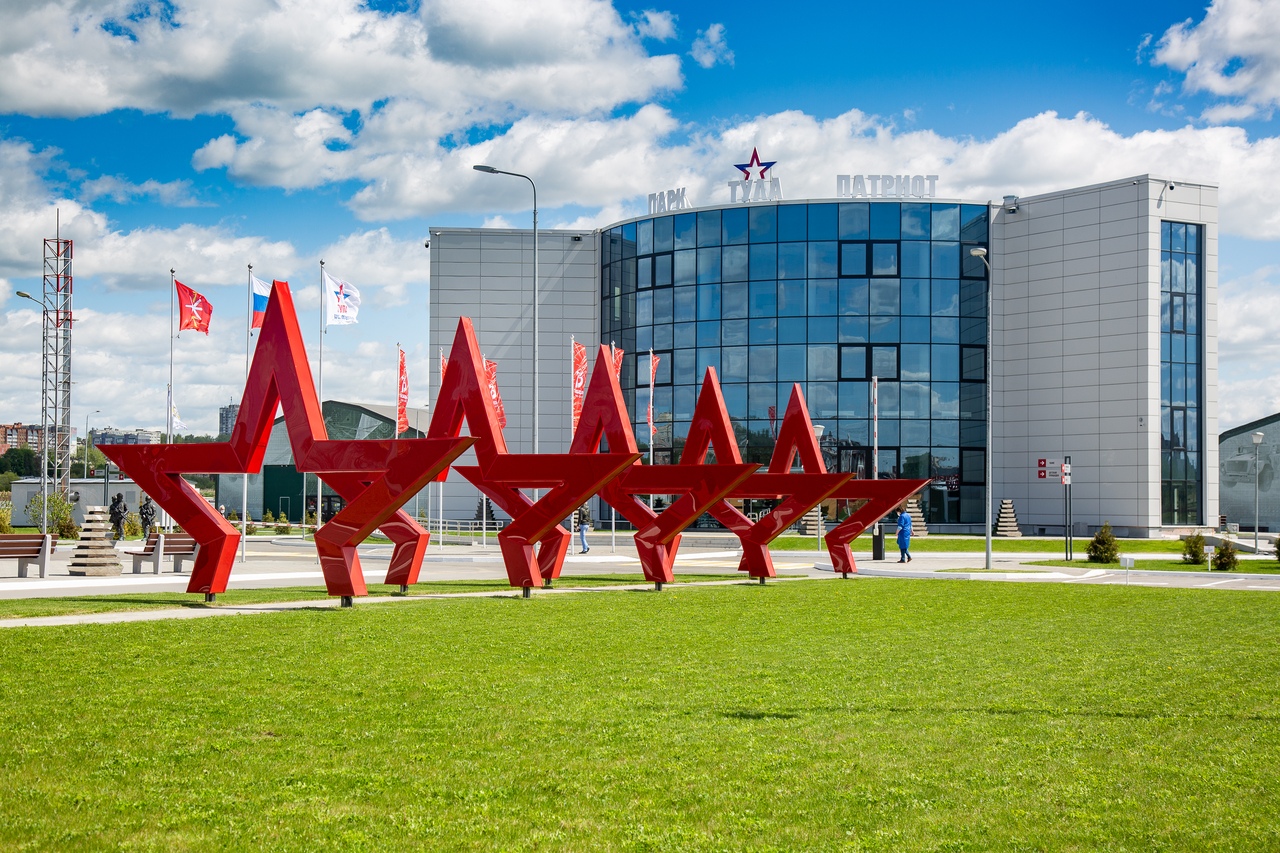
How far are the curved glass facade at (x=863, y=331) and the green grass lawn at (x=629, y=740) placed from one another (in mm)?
45658

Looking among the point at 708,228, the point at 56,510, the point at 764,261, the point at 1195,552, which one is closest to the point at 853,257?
the point at 764,261

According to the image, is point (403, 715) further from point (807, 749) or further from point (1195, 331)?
point (1195, 331)

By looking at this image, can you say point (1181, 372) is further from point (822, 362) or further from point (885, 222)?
point (822, 362)

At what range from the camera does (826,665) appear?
12.7 m

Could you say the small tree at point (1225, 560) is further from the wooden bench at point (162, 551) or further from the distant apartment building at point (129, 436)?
the distant apartment building at point (129, 436)

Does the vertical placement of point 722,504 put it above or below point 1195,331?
below

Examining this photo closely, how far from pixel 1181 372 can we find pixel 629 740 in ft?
189

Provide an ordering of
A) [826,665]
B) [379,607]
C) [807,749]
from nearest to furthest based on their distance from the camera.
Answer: [807,749] → [826,665] → [379,607]

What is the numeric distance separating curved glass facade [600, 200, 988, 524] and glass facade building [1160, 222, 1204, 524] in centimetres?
905

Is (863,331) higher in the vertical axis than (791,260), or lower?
lower

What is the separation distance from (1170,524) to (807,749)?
56327 mm

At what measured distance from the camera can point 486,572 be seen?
106ft

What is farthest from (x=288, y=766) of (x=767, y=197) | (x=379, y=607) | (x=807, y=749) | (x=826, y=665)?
(x=767, y=197)

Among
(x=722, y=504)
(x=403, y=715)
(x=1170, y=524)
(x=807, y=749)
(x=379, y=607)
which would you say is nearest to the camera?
(x=807, y=749)
